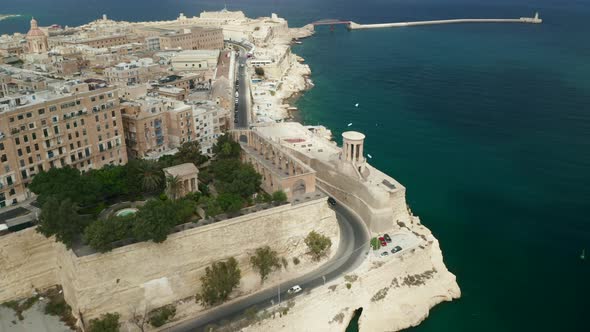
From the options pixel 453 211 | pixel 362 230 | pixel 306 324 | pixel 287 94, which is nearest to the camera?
pixel 306 324

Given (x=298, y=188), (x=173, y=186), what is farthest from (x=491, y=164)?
(x=173, y=186)

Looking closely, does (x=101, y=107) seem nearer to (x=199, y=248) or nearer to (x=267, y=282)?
(x=199, y=248)

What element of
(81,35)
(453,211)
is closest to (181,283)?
(453,211)

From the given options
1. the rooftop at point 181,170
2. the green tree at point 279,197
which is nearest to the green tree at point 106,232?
the rooftop at point 181,170

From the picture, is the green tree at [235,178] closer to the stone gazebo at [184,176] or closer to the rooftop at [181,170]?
the stone gazebo at [184,176]

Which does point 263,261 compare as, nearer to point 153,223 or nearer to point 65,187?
point 153,223
